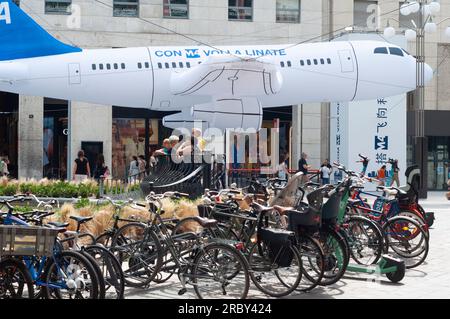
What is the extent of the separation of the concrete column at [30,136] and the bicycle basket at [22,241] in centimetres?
2441

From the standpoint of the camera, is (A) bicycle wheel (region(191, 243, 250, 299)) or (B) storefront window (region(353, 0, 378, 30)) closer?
(A) bicycle wheel (region(191, 243, 250, 299))

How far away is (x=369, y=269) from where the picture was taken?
9.13 meters

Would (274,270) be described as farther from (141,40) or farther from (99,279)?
(141,40)

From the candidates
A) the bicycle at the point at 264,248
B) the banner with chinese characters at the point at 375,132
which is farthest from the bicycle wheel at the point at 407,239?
the banner with chinese characters at the point at 375,132

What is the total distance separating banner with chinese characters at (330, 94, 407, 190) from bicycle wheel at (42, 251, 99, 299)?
832 inches

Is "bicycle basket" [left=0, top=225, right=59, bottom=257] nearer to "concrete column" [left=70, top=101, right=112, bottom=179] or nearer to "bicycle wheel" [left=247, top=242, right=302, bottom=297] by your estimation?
"bicycle wheel" [left=247, top=242, right=302, bottom=297]

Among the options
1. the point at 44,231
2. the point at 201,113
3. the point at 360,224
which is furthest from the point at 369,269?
the point at 201,113

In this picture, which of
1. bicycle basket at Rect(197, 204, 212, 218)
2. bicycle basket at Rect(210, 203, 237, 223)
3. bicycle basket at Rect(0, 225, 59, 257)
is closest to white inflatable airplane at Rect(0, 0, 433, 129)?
bicycle basket at Rect(197, 204, 212, 218)

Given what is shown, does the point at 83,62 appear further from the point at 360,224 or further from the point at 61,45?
the point at 360,224

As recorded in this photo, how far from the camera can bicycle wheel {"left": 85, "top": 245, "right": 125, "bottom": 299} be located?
7098 millimetres

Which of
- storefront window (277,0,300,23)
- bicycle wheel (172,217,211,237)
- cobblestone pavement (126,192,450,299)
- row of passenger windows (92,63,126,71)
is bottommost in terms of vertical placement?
cobblestone pavement (126,192,450,299)

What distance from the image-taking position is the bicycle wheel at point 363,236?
9758 millimetres

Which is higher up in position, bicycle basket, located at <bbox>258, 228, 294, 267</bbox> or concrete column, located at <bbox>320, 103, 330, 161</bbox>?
concrete column, located at <bbox>320, 103, 330, 161</bbox>

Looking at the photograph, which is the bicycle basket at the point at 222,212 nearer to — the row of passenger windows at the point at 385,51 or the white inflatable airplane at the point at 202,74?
the white inflatable airplane at the point at 202,74
